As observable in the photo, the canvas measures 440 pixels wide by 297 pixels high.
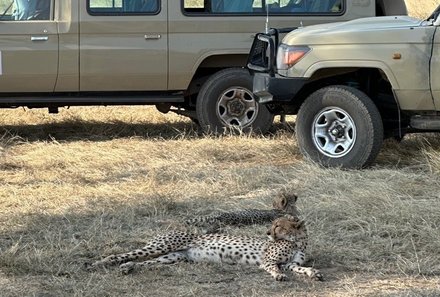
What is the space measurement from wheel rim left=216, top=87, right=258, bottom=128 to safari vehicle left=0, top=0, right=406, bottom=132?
0.4 inches

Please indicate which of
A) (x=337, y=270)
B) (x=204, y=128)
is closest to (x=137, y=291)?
(x=337, y=270)

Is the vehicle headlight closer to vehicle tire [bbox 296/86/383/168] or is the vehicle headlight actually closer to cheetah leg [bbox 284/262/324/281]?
vehicle tire [bbox 296/86/383/168]

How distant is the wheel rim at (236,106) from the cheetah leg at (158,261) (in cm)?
457

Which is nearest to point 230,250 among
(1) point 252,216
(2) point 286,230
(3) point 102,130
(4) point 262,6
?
(2) point 286,230

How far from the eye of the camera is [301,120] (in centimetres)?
776

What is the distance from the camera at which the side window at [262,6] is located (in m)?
9.47

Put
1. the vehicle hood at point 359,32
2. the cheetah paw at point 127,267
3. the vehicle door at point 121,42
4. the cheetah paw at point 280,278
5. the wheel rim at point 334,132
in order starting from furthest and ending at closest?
the vehicle door at point 121,42, the wheel rim at point 334,132, the vehicle hood at point 359,32, the cheetah paw at point 127,267, the cheetah paw at point 280,278

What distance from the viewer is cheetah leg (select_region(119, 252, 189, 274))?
15.8 ft

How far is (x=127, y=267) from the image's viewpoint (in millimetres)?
4824

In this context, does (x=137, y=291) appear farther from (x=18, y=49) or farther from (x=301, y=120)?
(x=18, y=49)

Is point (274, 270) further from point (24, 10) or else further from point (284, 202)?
point (24, 10)

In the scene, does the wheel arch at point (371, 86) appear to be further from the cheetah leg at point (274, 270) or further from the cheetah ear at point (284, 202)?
the cheetah leg at point (274, 270)

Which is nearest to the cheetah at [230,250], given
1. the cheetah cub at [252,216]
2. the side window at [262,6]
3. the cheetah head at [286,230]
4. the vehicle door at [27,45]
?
the cheetah head at [286,230]

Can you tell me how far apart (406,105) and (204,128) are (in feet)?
8.94
